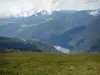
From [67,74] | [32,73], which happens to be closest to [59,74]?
[67,74]

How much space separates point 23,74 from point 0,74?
455 centimetres

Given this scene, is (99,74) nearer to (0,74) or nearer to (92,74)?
(92,74)

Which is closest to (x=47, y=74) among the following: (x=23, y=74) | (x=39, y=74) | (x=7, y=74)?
(x=39, y=74)

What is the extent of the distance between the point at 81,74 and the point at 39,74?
28.7 ft

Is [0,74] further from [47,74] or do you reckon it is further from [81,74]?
[81,74]

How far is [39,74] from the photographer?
171 ft

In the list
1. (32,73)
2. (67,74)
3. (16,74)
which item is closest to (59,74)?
(67,74)

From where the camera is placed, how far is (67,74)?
5366 centimetres

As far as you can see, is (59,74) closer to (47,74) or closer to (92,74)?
(47,74)

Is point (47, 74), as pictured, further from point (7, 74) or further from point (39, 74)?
point (7, 74)

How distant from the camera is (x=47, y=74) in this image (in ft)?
171

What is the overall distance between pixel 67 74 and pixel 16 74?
34.8 feet

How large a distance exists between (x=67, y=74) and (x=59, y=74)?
5.75ft

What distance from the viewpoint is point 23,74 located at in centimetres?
5122
